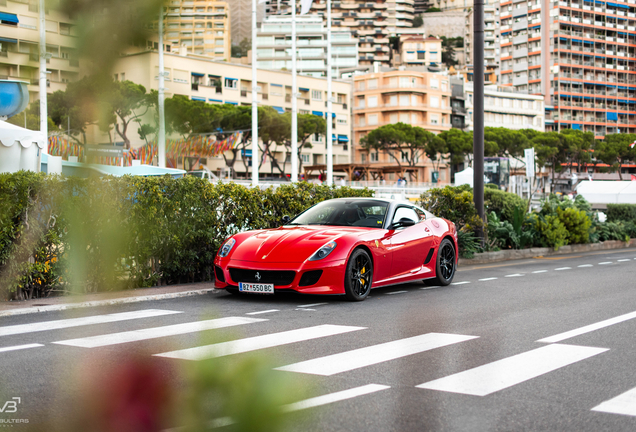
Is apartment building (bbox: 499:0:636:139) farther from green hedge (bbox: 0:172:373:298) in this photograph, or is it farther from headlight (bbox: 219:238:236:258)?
headlight (bbox: 219:238:236:258)

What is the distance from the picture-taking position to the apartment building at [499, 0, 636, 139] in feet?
425

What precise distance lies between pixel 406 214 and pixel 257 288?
3008mm

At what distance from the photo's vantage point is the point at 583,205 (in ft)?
75.0

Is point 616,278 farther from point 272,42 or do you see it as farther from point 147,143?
point 272,42

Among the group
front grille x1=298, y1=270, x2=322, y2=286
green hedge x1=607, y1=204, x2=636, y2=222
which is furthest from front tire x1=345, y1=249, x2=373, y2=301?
green hedge x1=607, y1=204, x2=636, y2=222

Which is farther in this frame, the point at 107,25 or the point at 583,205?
the point at 583,205

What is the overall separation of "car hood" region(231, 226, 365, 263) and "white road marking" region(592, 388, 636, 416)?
5019 millimetres

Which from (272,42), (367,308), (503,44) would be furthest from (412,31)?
(367,308)

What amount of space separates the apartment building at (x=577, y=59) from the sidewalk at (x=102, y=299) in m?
125

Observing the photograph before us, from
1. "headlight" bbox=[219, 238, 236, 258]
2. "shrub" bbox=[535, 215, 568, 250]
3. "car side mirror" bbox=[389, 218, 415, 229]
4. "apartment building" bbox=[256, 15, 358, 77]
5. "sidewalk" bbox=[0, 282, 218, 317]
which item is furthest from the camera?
"apartment building" bbox=[256, 15, 358, 77]

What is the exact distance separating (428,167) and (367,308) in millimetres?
98403

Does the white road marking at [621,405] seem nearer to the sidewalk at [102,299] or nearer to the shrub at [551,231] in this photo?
the sidewalk at [102,299]

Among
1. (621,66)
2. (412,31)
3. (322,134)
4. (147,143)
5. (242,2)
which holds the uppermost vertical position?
(412,31)

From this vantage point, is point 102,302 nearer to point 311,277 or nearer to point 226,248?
point 311,277
